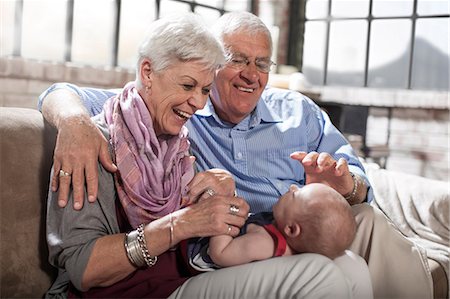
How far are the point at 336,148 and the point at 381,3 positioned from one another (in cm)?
323

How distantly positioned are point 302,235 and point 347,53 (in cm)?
407

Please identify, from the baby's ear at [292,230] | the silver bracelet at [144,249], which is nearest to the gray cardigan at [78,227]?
the silver bracelet at [144,249]

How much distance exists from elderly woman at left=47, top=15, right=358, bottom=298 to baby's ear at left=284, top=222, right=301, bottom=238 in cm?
9

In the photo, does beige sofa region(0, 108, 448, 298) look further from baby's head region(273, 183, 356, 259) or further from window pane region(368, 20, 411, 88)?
window pane region(368, 20, 411, 88)

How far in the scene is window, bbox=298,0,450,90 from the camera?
15.8ft

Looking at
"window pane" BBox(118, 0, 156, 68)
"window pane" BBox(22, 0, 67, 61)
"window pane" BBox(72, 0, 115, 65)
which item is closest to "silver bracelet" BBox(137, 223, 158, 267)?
"window pane" BBox(22, 0, 67, 61)

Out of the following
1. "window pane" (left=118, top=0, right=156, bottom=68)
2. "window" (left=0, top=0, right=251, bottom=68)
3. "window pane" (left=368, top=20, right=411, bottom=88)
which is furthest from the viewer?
"window pane" (left=368, top=20, right=411, bottom=88)

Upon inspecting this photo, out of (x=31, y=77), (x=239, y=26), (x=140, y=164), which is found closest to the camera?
(x=140, y=164)

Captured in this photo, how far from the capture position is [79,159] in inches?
57.7

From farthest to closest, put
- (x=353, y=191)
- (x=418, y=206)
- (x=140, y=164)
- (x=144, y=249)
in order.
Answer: (x=418, y=206) → (x=353, y=191) → (x=140, y=164) → (x=144, y=249)

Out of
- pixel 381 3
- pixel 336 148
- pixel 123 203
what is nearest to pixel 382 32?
pixel 381 3

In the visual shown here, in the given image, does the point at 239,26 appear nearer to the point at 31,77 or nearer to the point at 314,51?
the point at 31,77

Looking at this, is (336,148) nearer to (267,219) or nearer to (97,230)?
(267,219)

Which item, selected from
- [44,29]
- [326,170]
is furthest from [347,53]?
[326,170]
